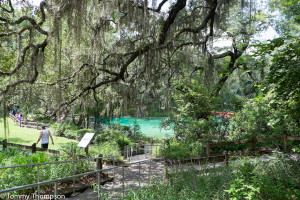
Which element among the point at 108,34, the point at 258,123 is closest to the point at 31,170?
the point at 108,34

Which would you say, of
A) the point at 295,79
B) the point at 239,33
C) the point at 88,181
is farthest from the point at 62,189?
the point at 239,33

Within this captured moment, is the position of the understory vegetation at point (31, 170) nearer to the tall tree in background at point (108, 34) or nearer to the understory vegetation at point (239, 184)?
the tall tree in background at point (108, 34)

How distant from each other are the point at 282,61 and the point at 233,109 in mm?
6471

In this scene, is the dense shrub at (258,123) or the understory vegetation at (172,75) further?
the dense shrub at (258,123)

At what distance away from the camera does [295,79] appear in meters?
4.87

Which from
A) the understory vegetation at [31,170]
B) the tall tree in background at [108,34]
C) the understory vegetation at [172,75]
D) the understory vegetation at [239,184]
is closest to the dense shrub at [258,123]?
the understory vegetation at [172,75]

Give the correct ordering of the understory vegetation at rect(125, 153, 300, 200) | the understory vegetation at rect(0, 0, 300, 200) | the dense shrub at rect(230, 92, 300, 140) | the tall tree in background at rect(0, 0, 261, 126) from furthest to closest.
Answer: the dense shrub at rect(230, 92, 300, 140)
the tall tree in background at rect(0, 0, 261, 126)
the understory vegetation at rect(0, 0, 300, 200)
the understory vegetation at rect(125, 153, 300, 200)

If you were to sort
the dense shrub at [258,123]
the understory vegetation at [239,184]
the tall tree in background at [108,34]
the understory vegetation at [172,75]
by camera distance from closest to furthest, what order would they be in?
the understory vegetation at [239,184], the understory vegetation at [172,75], the tall tree in background at [108,34], the dense shrub at [258,123]

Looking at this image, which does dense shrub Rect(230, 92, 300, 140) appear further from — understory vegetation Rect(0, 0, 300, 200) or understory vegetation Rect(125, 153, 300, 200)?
understory vegetation Rect(125, 153, 300, 200)

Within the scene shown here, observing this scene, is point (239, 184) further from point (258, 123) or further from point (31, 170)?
point (258, 123)

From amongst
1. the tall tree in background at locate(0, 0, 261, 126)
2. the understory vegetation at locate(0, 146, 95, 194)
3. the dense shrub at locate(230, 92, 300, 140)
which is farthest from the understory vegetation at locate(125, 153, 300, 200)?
the dense shrub at locate(230, 92, 300, 140)

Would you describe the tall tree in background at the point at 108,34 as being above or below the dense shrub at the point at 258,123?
above

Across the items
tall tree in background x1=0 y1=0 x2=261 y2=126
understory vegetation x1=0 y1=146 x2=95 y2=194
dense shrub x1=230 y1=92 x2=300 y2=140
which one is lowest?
understory vegetation x1=0 y1=146 x2=95 y2=194

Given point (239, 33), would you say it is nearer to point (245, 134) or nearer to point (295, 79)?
point (245, 134)
